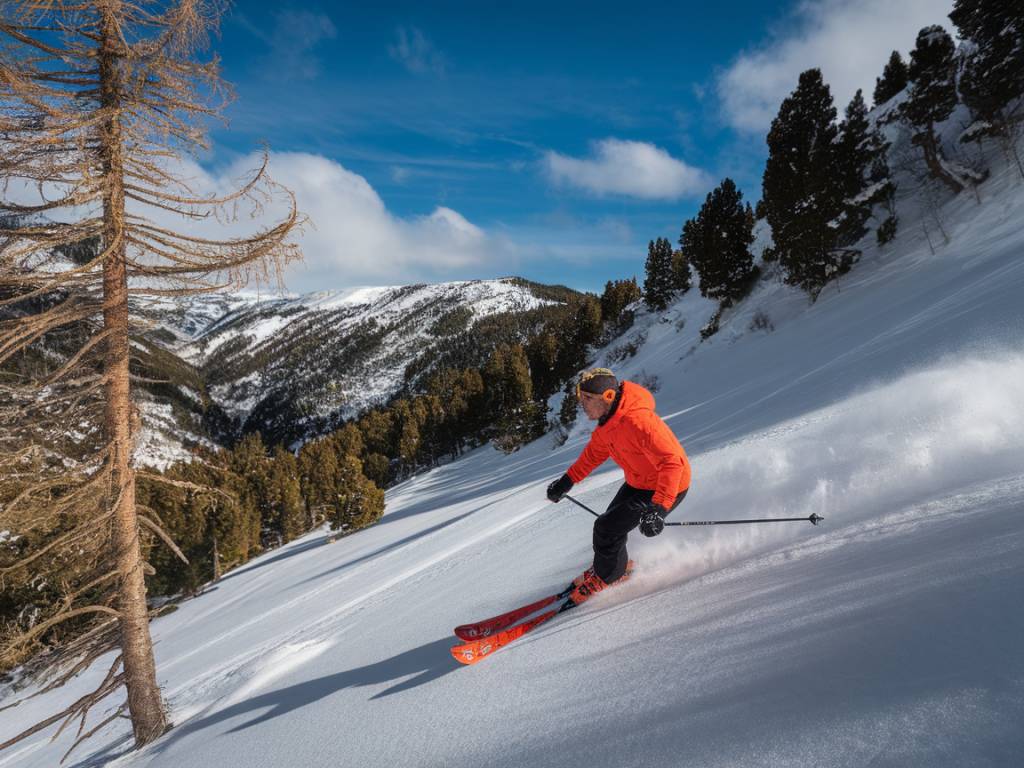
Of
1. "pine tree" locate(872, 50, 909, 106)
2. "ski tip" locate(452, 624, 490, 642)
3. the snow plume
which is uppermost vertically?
"pine tree" locate(872, 50, 909, 106)

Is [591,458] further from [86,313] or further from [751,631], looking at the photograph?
[86,313]

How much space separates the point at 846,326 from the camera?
50.4 feet

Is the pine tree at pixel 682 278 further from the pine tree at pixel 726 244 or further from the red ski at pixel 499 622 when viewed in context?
the red ski at pixel 499 622

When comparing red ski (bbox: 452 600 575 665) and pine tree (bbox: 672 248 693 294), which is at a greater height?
pine tree (bbox: 672 248 693 294)

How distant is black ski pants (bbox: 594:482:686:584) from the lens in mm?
3828

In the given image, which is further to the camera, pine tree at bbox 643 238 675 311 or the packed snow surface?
pine tree at bbox 643 238 675 311

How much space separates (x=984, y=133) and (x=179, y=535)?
54472 mm

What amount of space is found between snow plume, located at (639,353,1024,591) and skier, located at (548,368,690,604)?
403 millimetres

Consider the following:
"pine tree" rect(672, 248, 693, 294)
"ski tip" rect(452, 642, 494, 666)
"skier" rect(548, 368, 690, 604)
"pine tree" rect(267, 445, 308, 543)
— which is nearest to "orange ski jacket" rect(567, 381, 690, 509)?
"skier" rect(548, 368, 690, 604)

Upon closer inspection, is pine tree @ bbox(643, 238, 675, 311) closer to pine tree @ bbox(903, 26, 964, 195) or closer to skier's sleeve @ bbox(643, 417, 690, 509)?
pine tree @ bbox(903, 26, 964, 195)

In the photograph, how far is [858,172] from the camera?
20438 mm

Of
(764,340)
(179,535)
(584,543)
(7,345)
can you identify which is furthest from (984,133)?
(179,535)

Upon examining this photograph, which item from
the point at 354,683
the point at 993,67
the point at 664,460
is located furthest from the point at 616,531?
the point at 993,67

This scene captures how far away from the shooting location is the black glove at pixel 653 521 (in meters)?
3.23
